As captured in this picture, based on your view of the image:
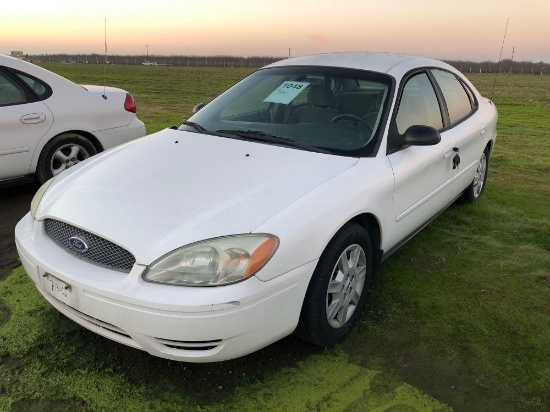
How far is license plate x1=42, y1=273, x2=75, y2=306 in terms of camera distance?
2.42 metres

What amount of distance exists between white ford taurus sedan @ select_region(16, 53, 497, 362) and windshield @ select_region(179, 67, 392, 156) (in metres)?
0.01

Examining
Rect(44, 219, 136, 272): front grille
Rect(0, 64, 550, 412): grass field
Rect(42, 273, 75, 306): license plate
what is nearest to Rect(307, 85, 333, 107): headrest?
Rect(0, 64, 550, 412): grass field

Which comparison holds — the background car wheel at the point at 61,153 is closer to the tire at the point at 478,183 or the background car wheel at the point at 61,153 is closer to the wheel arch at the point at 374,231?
the wheel arch at the point at 374,231

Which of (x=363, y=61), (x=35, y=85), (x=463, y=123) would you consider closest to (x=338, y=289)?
(x=363, y=61)

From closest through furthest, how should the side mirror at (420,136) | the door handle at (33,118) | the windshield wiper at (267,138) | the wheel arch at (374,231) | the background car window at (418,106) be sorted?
the wheel arch at (374,231) < the windshield wiper at (267,138) < the side mirror at (420,136) < the background car window at (418,106) < the door handle at (33,118)

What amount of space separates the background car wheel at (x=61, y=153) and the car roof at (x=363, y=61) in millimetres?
2437

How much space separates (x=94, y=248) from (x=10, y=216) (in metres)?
2.77

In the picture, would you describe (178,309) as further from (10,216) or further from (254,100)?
(10,216)

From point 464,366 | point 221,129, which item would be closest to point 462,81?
point 221,129

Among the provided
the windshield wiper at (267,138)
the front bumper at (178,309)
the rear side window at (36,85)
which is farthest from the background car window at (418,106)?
the rear side window at (36,85)

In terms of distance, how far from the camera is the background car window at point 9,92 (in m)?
4.83

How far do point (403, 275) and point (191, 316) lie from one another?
2089mm

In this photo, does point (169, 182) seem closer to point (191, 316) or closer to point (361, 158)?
point (191, 316)

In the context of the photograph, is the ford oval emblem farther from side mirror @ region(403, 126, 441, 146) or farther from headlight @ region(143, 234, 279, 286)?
side mirror @ region(403, 126, 441, 146)
